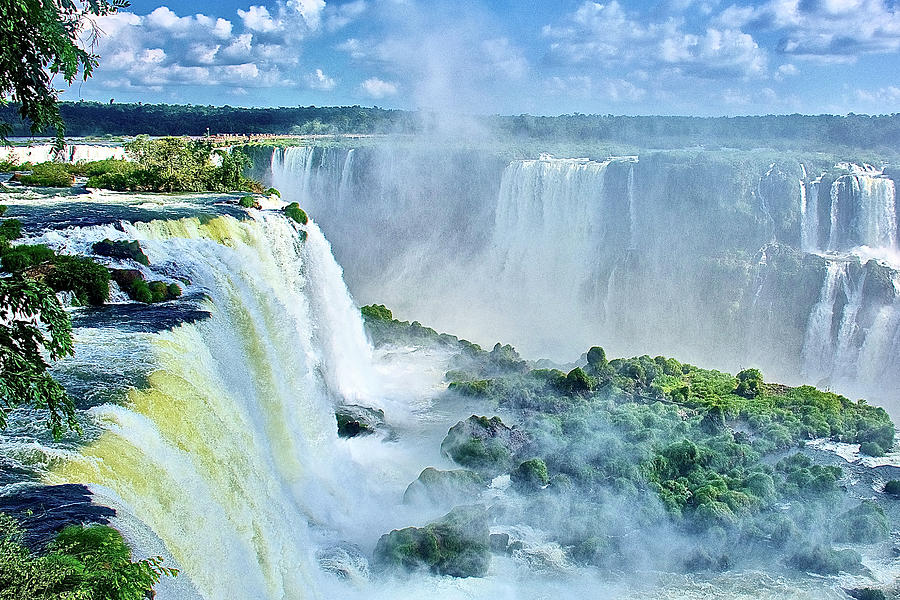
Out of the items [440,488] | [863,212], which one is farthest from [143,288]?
[863,212]

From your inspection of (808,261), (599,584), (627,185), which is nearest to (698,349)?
(808,261)

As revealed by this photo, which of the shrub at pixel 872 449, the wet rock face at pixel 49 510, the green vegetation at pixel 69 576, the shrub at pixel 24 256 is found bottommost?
the shrub at pixel 872 449

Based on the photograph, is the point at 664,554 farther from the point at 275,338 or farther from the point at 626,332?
the point at 626,332

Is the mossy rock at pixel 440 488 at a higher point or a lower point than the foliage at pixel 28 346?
lower

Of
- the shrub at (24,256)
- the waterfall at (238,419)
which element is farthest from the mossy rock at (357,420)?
the shrub at (24,256)

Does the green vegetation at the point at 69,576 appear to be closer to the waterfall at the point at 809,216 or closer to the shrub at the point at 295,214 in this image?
the shrub at the point at 295,214

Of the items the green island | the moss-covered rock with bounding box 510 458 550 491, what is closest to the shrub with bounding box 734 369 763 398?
the green island

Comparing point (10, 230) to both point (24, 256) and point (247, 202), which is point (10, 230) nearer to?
point (24, 256)

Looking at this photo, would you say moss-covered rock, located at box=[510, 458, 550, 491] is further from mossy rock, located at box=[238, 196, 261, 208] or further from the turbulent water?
the turbulent water
